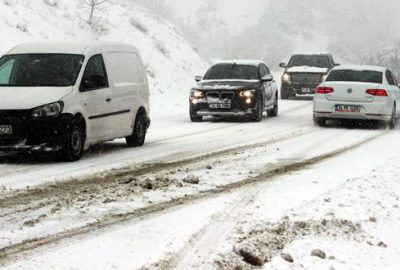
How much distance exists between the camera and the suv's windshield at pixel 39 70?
1115cm

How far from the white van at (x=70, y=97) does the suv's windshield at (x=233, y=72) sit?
6648mm

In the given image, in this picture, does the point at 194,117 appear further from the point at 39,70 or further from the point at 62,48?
the point at 39,70

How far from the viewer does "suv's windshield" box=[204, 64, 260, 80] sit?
19.6m

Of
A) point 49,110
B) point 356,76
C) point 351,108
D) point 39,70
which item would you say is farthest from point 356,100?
point 49,110

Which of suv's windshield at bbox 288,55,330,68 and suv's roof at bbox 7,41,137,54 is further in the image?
suv's windshield at bbox 288,55,330,68

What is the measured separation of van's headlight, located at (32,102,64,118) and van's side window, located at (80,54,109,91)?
0.71 m

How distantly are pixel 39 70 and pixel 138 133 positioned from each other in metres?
2.38

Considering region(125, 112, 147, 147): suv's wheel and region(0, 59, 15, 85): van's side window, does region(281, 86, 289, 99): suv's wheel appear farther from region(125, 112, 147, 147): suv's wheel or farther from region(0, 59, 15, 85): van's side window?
region(0, 59, 15, 85): van's side window

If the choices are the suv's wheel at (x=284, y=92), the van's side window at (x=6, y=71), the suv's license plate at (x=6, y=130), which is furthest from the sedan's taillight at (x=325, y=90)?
the suv's wheel at (x=284, y=92)

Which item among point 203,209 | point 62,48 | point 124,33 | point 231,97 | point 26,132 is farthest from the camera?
point 124,33

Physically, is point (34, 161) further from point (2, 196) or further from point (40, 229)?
point (40, 229)

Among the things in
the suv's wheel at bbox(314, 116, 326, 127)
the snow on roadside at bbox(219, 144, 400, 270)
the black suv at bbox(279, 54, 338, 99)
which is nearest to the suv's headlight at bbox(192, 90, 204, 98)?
the suv's wheel at bbox(314, 116, 326, 127)

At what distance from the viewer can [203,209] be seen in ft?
22.9

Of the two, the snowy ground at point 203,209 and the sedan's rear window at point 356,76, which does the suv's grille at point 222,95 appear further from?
the snowy ground at point 203,209
